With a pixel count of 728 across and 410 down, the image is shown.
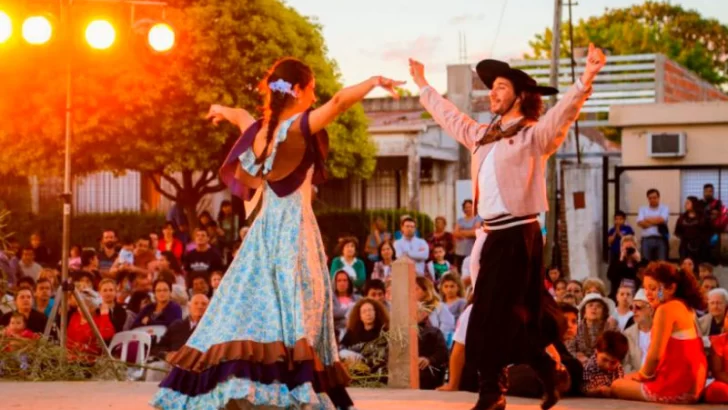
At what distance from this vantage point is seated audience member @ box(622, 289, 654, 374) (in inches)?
426

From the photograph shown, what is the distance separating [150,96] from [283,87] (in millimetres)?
16811

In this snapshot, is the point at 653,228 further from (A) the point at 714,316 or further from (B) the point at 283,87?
(B) the point at 283,87

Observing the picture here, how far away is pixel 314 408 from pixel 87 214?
24.7 m

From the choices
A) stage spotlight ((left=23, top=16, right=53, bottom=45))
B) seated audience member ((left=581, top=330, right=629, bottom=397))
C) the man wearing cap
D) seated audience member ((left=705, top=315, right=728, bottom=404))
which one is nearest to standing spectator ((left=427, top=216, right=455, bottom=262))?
stage spotlight ((left=23, top=16, right=53, bottom=45))

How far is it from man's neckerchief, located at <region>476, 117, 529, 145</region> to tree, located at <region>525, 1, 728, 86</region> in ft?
166

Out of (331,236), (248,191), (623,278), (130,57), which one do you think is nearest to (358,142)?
(331,236)

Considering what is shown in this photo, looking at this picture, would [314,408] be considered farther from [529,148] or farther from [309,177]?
[529,148]

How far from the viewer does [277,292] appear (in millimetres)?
7547

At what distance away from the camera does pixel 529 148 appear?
7.66 meters

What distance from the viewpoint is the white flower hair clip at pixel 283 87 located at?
780 cm

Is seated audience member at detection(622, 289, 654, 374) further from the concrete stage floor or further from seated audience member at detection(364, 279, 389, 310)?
seated audience member at detection(364, 279, 389, 310)

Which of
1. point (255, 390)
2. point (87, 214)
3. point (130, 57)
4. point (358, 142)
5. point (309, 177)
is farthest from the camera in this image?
point (87, 214)

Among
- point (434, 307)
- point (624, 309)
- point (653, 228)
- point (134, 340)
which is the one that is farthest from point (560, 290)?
point (653, 228)

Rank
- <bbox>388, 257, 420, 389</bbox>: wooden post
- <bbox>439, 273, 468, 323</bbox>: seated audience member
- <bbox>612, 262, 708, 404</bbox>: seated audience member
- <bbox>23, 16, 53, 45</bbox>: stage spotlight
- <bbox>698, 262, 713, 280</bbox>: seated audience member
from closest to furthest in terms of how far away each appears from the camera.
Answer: <bbox>612, 262, 708, 404</bbox>: seated audience member < <bbox>388, 257, 420, 389</bbox>: wooden post < <bbox>23, 16, 53, 45</bbox>: stage spotlight < <bbox>439, 273, 468, 323</bbox>: seated audience member < <bbox>698, 262, 713, 280</bbox>: seated audience member
